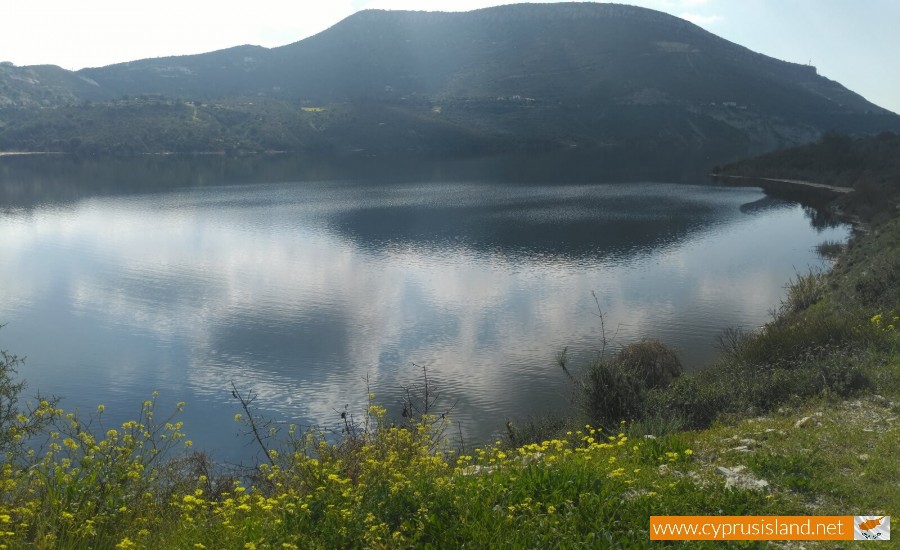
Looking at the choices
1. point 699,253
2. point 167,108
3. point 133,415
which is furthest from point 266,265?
point 167,108

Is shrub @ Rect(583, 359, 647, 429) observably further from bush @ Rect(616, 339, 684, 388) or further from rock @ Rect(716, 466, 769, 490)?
rock @ Rect(716, 466, 769, 490)

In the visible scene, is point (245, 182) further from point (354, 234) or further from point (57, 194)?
point (354, 234)

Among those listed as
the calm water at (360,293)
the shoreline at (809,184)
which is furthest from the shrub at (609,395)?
the shoreline at (809,184)

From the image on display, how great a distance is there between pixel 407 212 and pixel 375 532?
2029 inches

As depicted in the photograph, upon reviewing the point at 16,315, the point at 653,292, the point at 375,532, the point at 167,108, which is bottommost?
the point at 16,315

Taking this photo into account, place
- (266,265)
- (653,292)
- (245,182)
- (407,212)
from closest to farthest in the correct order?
1. (653,292)
2. (266,265)
3. (407,212)
4. (245,182)

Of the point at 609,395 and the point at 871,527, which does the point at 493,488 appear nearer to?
the point at 871,527

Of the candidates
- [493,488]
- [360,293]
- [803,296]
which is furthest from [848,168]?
[493,488]

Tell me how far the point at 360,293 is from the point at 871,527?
26388 mm

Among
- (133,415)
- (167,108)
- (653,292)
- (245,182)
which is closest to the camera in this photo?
(133,415)

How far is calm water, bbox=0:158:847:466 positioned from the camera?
20.6 metres

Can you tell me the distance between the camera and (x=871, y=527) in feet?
20.3

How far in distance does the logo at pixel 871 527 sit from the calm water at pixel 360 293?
1128 cm

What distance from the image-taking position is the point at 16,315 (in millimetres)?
Result: 28031
